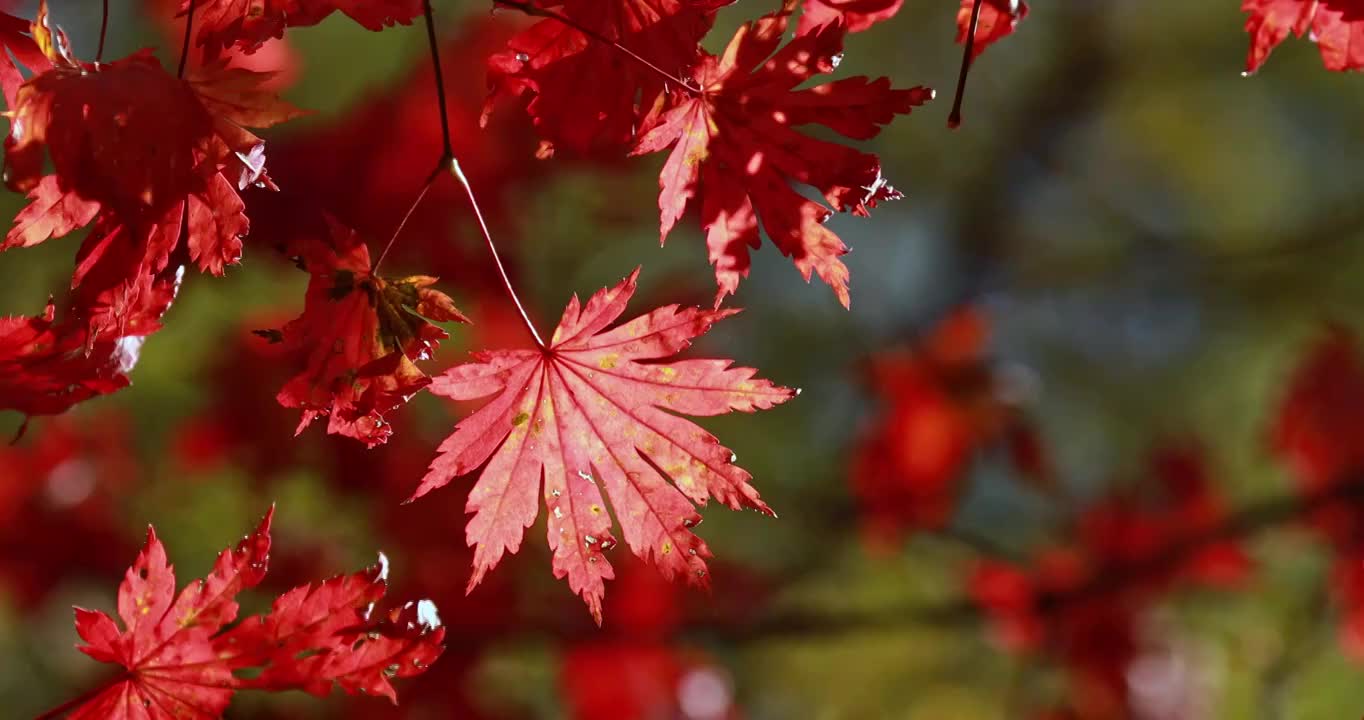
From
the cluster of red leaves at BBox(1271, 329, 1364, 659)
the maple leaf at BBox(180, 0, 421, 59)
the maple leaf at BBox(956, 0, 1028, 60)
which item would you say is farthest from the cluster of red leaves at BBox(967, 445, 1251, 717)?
the maple leaf at BBox(180, 0, 421, 59)

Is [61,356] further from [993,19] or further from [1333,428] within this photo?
[1333,428]

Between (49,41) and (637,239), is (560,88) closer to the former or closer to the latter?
(49,41)

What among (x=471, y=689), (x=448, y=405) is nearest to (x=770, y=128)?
(x=471, y=689)

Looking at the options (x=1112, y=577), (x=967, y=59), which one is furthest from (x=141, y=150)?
(x=1112, y=577)

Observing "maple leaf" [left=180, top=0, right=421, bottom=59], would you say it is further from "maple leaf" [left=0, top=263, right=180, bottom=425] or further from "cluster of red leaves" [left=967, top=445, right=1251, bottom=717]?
"cluster of red leaves" [left=967, top=445, right=1251, bottom=717]

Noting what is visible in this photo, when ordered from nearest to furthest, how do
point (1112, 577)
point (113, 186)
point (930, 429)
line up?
point (113, 186) → point (1112, 577) → point (930, 429)
